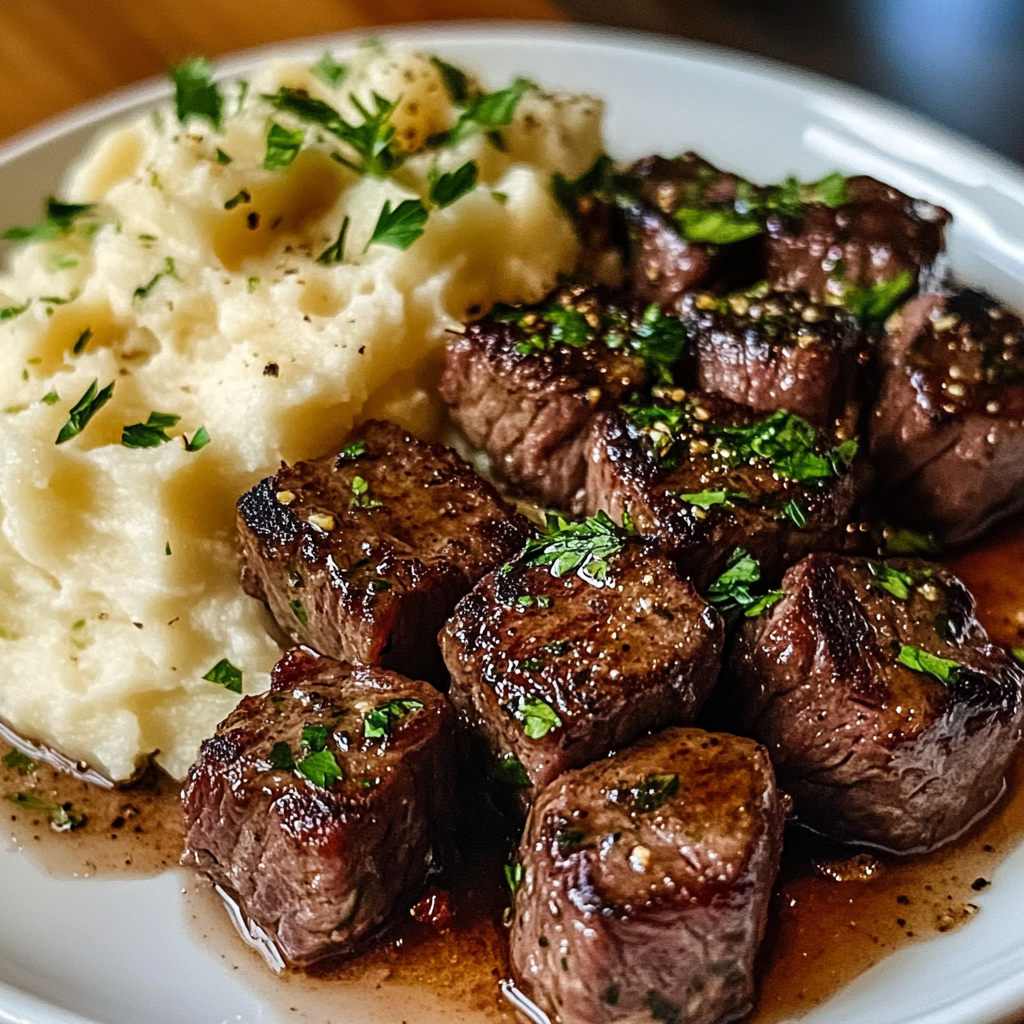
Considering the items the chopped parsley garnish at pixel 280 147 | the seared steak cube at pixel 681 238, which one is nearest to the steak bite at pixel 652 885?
the seared steak cube at pixel 681 238

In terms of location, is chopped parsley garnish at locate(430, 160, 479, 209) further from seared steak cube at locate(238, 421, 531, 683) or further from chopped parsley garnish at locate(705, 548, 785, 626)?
chopped parsley garnish at locate(705, 548, 785, 626)

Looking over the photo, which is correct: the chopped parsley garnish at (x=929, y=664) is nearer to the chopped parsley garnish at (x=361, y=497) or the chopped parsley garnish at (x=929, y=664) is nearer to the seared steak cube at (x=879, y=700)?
the seared steak cube at (x=879, y=700)

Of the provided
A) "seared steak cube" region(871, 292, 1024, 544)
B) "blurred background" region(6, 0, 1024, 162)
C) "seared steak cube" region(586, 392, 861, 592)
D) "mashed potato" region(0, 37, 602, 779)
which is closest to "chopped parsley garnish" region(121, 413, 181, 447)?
"mashed potato" region(0, 37, 602, 779)

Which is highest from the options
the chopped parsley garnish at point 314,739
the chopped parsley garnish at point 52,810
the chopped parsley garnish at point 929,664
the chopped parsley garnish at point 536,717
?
the chopped parsley garnish at point 929,664

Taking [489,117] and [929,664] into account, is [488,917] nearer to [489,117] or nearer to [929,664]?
[929,664]

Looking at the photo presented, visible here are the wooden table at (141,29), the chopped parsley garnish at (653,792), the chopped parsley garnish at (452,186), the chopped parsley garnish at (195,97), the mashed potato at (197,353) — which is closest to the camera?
the chopped parsley garnish at (653,792)

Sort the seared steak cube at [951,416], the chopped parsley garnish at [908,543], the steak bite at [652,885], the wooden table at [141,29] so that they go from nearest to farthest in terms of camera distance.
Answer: the steak bite at [652,885]
the seared steak cube at [951,416]
the chopped parsley garnish at [908,543]
the wooden table at [141,29]
